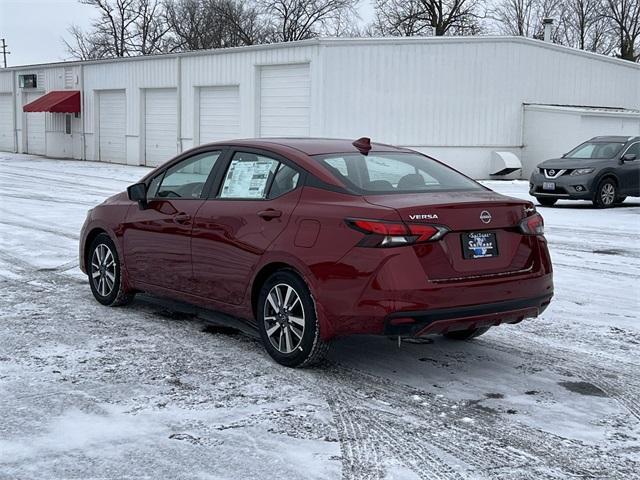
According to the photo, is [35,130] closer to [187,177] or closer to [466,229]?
[187,177]

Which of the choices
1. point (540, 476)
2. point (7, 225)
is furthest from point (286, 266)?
point (7, 225)

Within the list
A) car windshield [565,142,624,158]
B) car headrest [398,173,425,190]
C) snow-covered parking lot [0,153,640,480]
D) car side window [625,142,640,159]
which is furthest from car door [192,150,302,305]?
car side window [625,142,640,159]

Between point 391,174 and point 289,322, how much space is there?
1.27 metres

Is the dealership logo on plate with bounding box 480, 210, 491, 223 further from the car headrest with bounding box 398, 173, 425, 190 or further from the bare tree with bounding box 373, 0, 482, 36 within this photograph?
the bare tree with bounding box 373, 0, 482, 36

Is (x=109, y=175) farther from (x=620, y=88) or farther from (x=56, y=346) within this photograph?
(x=56, y=346)

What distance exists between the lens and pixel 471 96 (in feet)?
90.1

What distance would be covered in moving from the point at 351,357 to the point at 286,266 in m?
0.91

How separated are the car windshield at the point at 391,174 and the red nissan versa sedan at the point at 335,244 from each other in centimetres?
2

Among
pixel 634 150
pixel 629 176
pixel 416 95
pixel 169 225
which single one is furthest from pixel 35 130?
pixel 169 225

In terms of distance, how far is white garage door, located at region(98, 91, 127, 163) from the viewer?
35.9 meters

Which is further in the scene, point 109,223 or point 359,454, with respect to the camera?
point 109,223

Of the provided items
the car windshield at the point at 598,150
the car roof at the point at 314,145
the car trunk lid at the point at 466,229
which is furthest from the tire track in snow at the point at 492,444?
the car windshield at the point at 598,150

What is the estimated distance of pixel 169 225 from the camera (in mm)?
6836

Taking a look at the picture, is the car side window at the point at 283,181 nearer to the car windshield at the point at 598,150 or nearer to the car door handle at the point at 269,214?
the car door handle at the point at 269,214
